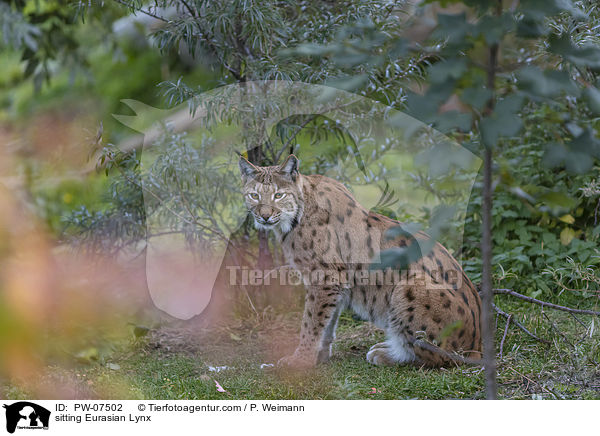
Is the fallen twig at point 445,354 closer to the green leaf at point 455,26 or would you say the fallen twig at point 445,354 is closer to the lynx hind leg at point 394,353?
the lynx hind leg at point 394,353

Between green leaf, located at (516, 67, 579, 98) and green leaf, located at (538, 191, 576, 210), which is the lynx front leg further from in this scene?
green leaf, located at (516, 67, 579, 98)

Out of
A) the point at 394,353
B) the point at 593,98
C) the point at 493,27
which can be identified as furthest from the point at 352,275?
the point at 493,27

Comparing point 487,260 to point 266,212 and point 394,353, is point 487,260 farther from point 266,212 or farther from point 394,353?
point 266,212

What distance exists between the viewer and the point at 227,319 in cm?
498

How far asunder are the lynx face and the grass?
1013 mm

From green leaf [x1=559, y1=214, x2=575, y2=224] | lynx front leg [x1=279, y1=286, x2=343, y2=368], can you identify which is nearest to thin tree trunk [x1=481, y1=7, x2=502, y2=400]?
lynx front leg [x1=279, y1=286, x2=343, y2=368]

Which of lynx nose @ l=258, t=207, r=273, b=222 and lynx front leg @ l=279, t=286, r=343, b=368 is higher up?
lynx nose @ l=258, t=207, r=273, b=222

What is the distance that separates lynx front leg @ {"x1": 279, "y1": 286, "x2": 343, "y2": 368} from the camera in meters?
4.16

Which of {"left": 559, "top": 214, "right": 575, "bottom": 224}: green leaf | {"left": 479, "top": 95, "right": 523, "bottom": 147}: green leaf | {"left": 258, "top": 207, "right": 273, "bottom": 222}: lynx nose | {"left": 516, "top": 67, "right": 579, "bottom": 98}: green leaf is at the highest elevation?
{"left": 516, "top": 67, "right": 579, "bottom": 98}: green leaf

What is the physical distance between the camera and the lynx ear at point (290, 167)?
4.07m

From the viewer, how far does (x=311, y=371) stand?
4008 millimetres

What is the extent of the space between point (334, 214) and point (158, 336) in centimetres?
164

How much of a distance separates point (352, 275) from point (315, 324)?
427mm

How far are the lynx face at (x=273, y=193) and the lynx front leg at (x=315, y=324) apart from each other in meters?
0.55
